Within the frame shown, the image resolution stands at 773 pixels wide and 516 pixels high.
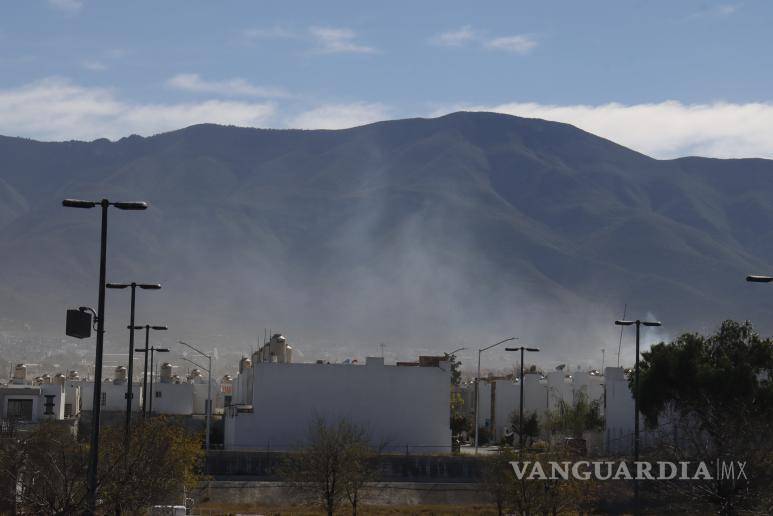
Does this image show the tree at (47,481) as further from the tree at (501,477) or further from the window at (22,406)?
the window at (22,406)

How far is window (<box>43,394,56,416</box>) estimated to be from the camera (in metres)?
89.1

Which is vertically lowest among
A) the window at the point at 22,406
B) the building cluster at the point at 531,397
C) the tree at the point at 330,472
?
the tree at the point at 330,472

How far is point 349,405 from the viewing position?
78562mm

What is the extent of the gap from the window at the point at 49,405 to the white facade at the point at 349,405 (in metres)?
15.8

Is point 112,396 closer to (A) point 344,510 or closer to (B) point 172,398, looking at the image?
(B) point 172,398

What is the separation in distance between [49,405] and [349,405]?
24638 mm

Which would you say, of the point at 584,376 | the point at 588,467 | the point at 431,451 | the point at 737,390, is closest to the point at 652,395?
the point at 737,390

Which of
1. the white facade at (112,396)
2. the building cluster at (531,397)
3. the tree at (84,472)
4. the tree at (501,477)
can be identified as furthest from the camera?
the building cluster at (531,397)

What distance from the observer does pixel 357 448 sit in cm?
5109

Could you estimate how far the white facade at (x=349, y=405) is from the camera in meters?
77.7

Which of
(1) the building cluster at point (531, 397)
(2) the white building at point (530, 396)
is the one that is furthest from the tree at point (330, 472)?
(2) the white building at point (530, 396)

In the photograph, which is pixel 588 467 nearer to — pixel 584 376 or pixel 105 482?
pixel 105 482

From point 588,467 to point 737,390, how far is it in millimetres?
21517

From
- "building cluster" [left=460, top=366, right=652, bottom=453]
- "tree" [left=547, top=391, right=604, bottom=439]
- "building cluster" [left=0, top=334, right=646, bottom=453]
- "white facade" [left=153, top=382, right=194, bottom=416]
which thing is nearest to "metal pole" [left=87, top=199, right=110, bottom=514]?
"building cluster" [left=0, top=334, right=646, bottom=453]
